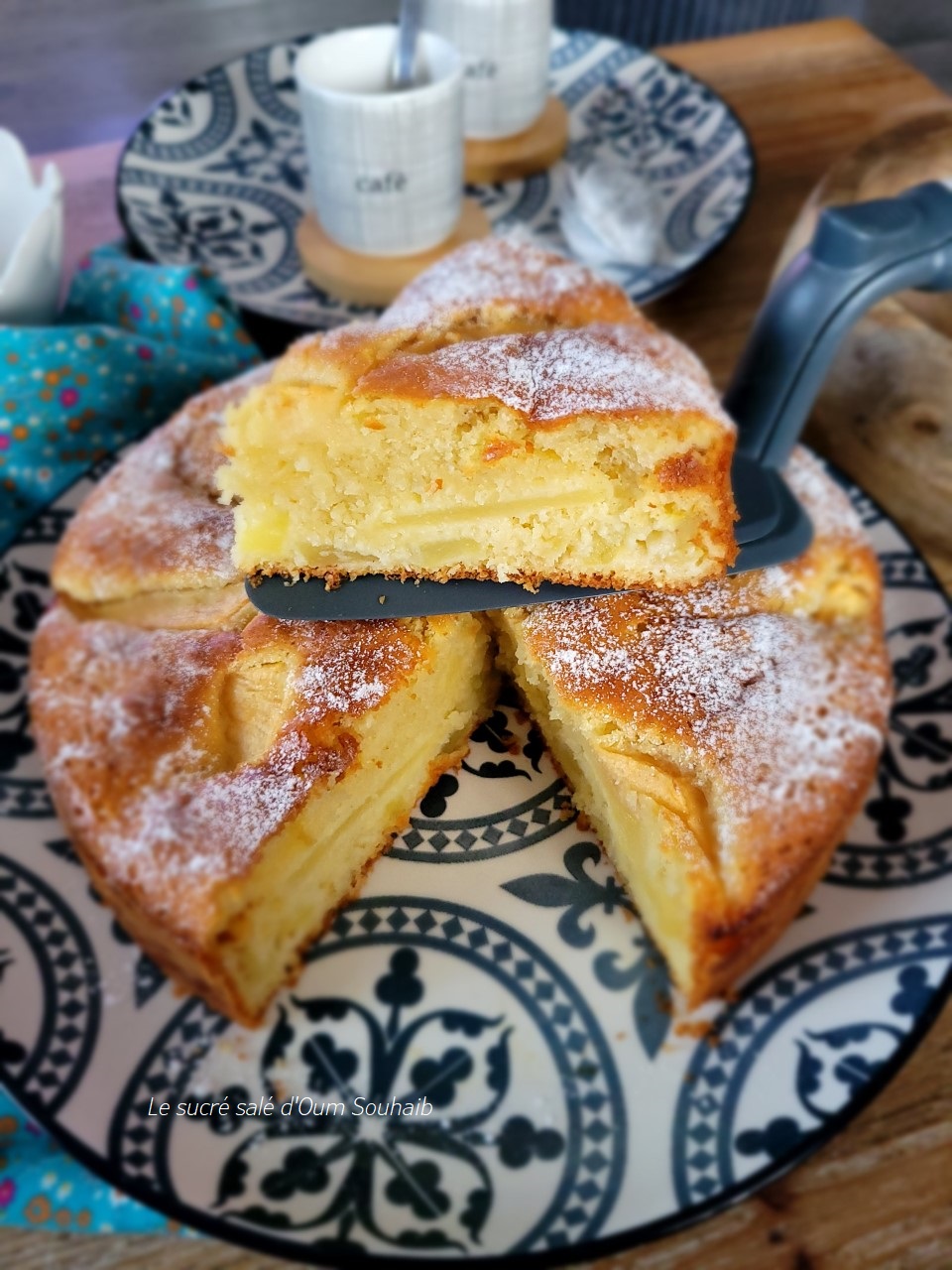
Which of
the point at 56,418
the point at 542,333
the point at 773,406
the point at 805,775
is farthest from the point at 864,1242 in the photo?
the point at 56,418

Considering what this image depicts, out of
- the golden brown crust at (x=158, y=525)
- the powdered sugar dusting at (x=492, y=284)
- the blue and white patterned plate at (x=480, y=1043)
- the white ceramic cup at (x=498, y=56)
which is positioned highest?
the white ceramic cup at (x=498, y=56)

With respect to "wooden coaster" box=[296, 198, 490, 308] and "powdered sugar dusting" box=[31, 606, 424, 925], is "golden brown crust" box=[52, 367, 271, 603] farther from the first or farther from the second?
"wooden coaster" box=[296, 198, 490, 308]

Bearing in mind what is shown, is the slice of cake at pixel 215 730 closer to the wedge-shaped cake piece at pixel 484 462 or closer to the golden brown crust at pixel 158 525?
the golden brown crust at pixel 158 525

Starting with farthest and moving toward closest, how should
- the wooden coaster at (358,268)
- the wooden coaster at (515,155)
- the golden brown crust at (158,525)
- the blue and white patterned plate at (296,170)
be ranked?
the wooden coaster at (515,155)
the blue and white patterned plate at (296,170)
the wooden coaster at (358,268)
the golden brown crust at (158,525)

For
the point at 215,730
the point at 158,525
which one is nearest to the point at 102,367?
the point at 158,525

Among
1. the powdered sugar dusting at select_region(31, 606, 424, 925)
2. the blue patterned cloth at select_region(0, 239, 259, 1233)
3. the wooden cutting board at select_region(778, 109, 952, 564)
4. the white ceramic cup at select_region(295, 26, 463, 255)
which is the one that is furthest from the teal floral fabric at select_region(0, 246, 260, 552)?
the wooden cutting board at select_region(778, 109, 952, 564)

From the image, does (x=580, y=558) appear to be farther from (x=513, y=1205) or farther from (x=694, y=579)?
(x=513, y=1205)

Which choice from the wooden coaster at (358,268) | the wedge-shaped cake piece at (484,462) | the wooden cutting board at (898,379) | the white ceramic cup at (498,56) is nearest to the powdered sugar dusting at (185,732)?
the wedge-shaped cake piece at (484,462)
